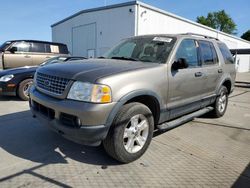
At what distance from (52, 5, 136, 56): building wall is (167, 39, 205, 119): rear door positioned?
12.1m

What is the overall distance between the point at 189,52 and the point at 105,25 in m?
14.9

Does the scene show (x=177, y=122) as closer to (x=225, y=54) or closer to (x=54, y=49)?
(x=225, y=54)

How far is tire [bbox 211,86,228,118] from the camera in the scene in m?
5.48

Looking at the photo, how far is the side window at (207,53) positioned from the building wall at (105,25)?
11339 mm

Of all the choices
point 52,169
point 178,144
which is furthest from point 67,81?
point 178,144

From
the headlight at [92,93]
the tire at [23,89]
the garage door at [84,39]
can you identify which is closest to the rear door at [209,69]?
the headlight at [92,93]

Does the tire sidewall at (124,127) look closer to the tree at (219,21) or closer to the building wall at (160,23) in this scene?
the building wall at (160,23)

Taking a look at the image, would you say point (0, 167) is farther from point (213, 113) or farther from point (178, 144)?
point (213, 113)

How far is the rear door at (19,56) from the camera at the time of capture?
35.9ft

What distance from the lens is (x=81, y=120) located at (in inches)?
108

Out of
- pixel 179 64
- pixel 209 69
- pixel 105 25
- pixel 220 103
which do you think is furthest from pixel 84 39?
pixel 179 64

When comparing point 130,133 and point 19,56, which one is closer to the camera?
point 130,133

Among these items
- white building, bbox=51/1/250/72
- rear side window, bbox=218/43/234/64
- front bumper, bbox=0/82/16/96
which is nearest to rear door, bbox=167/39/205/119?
rear side window, bbox=218/43/234/64

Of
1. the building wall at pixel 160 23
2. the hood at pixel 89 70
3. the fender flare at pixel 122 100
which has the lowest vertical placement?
the fender flare at pixel 122 100
